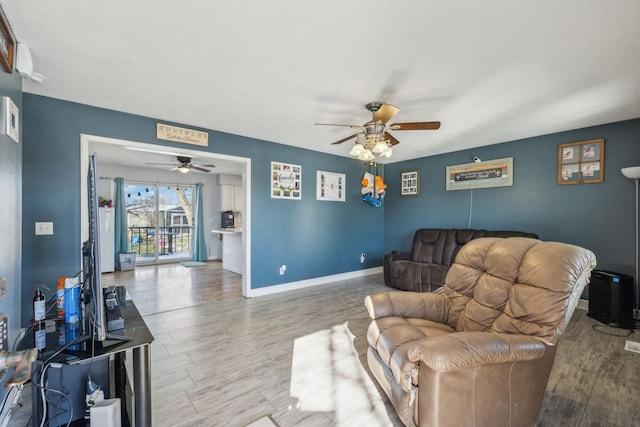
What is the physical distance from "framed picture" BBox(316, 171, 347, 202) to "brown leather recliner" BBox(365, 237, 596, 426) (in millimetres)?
3397

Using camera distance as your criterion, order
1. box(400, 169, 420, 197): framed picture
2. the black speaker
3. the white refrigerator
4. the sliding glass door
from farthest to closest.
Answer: the sliding glass door
the white refrigerator
box(400, 169, 420, 197): framed picture
the black speaker

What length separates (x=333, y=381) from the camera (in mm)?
2098

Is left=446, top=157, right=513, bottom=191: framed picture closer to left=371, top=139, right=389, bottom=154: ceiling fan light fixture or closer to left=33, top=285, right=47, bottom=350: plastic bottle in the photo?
left=371, top=139, right=389, bottom=154: ceiling fan light fixture

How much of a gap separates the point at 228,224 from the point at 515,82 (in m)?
6.93

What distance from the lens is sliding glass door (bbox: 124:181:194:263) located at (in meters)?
7.14

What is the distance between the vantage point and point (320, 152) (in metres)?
5.12

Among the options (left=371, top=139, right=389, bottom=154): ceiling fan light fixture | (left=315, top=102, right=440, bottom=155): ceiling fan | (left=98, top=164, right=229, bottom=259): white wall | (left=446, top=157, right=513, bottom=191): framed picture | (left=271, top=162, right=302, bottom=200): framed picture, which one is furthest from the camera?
(left=98, top=164, right=229, bottom=259): white wall

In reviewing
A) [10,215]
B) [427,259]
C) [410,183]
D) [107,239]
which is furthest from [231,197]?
[10,215]

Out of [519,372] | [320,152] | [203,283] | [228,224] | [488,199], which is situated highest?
[320,152]

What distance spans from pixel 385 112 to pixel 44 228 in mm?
3629

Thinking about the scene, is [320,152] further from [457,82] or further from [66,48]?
[66,48]

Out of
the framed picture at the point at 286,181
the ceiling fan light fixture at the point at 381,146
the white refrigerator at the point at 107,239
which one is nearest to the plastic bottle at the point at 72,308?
the ceiling fan light fixture at the point at 381,146

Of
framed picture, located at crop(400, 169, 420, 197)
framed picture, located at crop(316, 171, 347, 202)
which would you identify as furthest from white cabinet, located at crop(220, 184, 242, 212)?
framed picture, located at crop(400, 169, 420, 197)

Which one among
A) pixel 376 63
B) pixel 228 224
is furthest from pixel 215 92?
pixel 228 224
